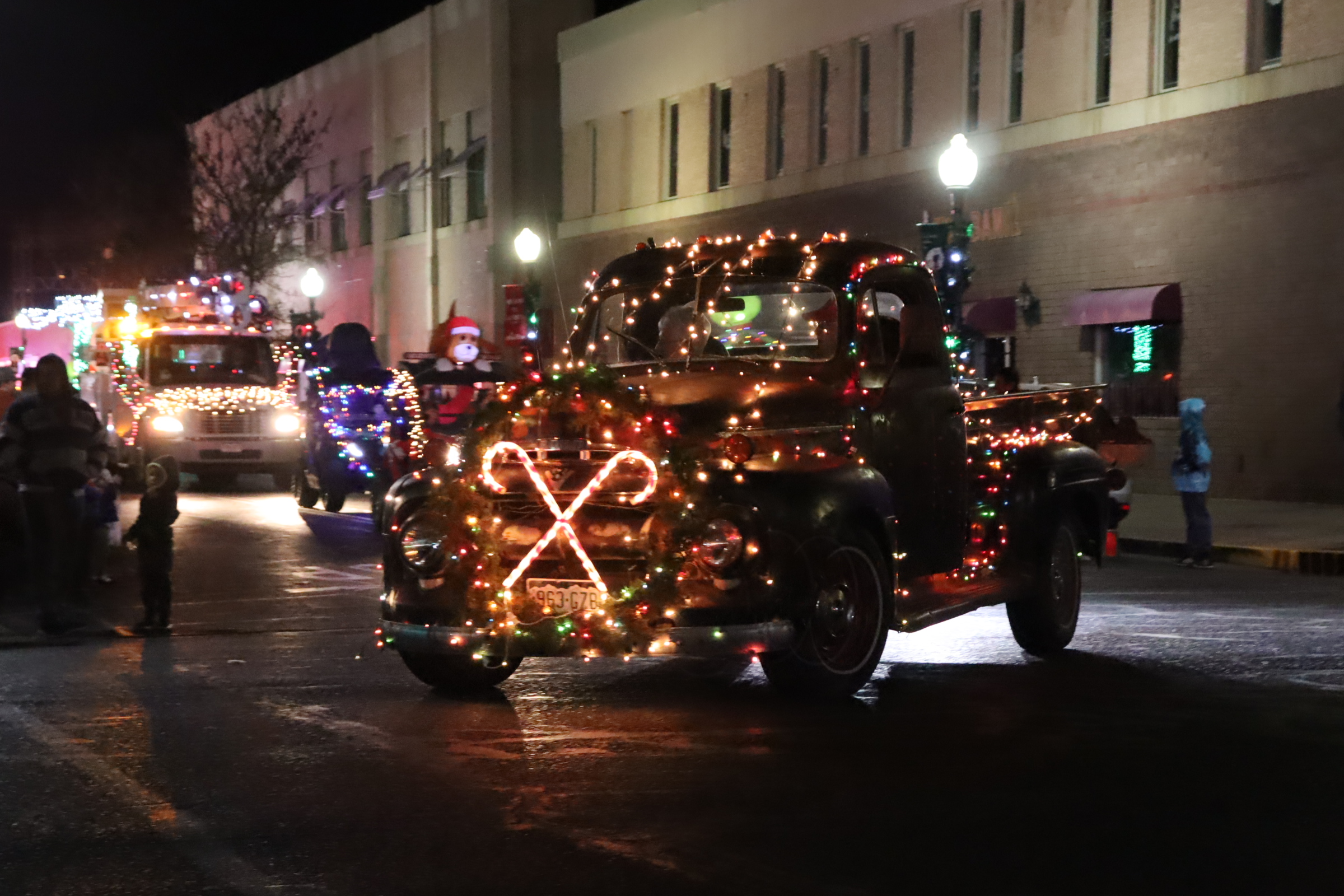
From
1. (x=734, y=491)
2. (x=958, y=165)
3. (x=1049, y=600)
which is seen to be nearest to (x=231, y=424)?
(x=958, y=165)

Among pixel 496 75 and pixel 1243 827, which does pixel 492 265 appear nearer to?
pixel 496 75

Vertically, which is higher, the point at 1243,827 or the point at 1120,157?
the point at 1120,157

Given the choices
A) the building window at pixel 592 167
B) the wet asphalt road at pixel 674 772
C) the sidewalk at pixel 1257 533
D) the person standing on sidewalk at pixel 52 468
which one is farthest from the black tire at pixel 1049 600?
the building window at pixel 592 167

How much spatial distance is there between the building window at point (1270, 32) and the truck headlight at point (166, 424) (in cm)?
1584

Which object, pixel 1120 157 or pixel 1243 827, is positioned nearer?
pixel 1243 827

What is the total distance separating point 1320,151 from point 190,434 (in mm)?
16044

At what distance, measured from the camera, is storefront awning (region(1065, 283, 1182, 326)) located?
91.9 ft

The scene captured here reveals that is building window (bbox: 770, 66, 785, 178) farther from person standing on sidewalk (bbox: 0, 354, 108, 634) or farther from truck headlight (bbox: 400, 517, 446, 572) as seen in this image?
truck headlight (bbox: 400, 517, 446, 572)

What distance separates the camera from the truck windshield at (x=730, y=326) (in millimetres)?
10820

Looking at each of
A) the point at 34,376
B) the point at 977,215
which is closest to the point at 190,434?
the point at 977,215

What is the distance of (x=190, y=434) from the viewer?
30.1m

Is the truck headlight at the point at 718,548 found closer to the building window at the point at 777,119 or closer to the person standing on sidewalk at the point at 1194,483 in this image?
the person standing on sidewalk at the point at 1194,483

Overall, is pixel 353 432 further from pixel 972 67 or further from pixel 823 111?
pixel 823 111

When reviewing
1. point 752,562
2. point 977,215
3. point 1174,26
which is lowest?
point 752,562
